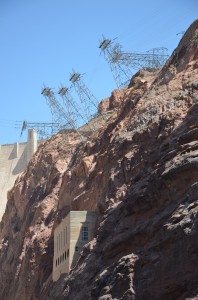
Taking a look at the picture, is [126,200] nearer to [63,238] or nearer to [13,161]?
[63,238]

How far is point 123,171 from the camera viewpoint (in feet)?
205

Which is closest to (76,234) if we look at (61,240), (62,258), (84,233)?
(84,233)

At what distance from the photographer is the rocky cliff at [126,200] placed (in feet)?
144

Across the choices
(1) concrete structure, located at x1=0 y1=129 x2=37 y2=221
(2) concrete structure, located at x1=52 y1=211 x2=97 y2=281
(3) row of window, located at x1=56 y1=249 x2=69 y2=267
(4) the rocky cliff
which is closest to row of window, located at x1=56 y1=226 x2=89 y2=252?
(2) concrete structure, located at x1=52 y1=211 x2=97 y2=281

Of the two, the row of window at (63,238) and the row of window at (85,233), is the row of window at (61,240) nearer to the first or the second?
the row of window at (63,238)

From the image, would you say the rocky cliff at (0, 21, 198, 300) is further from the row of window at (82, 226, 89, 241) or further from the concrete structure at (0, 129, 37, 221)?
the concrete structure at (0, 129, 37, 221)

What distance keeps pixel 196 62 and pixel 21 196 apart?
37.7 meters

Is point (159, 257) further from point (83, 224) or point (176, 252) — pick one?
point (83, 224)

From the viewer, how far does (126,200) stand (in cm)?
5300

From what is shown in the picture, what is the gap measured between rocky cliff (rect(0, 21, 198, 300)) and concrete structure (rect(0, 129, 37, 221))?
3058 cm

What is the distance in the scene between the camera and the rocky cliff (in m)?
43.9

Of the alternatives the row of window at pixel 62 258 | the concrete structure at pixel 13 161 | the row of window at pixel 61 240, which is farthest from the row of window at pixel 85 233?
the concrete structure at pixel 13 161

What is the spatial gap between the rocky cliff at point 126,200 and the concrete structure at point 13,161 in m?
30.6

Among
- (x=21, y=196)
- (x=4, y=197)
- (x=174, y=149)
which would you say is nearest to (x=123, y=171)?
(x=174, y=149)
